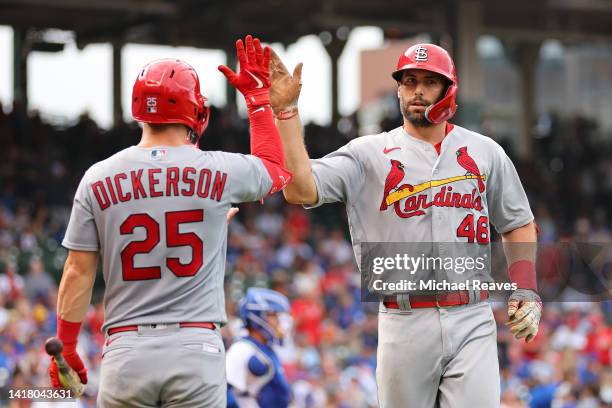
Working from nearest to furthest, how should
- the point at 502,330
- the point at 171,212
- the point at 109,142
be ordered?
the point at 171,212 → the point at 502,330 → the point at 109,142

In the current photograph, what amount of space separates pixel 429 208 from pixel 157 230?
145cm

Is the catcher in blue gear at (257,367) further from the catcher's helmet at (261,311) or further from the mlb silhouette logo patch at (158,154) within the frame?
the mlb silhouette logo patch at (158,154)

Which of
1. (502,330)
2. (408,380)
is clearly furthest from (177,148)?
(502,330)

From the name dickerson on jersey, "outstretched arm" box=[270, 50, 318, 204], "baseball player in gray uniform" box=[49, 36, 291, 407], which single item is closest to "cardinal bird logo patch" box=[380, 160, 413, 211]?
"outstretched arm" box=[270, 50, 318, 204]

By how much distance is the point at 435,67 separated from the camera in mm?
5328

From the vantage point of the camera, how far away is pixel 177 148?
4.56 meters

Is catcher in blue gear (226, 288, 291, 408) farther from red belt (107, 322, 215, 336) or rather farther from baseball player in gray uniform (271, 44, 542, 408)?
red belt (107, 322, 215, 336)

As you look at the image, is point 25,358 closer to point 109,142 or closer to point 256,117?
point 256,117

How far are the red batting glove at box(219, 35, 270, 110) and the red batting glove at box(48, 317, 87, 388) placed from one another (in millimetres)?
1182

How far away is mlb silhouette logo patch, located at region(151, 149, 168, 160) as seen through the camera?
14.7ft

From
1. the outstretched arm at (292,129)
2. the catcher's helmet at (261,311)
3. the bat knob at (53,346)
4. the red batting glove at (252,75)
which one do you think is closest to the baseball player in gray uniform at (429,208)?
the outstretched arm at (292,129)

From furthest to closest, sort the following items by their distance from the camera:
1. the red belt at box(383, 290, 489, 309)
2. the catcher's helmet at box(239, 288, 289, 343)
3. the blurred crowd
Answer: the blurred crowd → the catcher's helmet at box(239, 288, 289, 343) → the red belt at box(383, 290, 489, 309)

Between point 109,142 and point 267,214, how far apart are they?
421 centimetres

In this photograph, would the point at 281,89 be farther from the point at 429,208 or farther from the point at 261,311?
the point at 261,311
